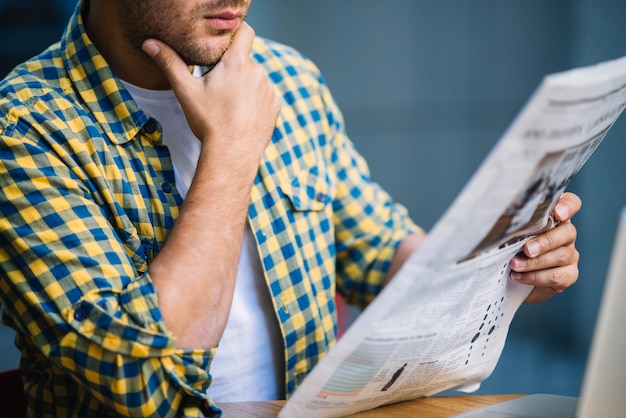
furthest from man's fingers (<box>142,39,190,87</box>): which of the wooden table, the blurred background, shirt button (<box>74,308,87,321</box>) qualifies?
the blurred background

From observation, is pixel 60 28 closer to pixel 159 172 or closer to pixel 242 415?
pixel 159 172

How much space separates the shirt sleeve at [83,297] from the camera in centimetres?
93

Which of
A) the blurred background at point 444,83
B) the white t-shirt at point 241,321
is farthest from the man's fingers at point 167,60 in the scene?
the blurred background at point 444,83

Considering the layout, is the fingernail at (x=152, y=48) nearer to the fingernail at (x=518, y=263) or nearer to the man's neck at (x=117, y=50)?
the man's neck at (x=117, y=50)

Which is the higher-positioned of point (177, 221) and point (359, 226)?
point (177, 221)

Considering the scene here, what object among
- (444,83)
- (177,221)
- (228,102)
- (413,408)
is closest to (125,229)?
(177,221)

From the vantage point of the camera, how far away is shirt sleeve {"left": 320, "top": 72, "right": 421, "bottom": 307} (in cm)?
153

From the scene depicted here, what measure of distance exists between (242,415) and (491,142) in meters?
2.91

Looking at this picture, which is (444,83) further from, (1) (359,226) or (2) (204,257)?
(2) (204,257)

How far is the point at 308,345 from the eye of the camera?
1353 millimetres

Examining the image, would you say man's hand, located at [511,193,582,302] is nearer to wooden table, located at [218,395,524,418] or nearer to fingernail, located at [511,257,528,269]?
fingernail, located at [511,257,528,269]

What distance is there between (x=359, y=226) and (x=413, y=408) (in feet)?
1.96

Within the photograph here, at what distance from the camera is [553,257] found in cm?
104

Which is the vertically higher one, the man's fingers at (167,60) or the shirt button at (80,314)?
the man's fingers at (167,60)
